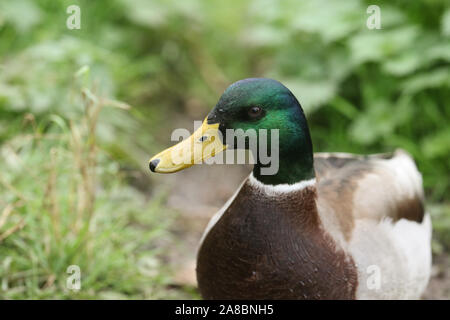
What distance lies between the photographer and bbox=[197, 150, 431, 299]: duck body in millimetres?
2146

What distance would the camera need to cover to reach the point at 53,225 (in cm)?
268

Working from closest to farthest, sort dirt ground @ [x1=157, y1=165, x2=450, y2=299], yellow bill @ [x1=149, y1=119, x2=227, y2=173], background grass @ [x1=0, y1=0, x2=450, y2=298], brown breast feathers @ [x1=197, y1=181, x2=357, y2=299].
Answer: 1. yellow bill @ [x1=149, y1=119, x2=227, y2=173]
2. brown breast feathers @ [x1=197, y1=181, x2=357, y2=299]
3. background grass @ [x1=0, y1=0, x2=450, y2=298]
4. dirt ground @ [x1=157, y1=165, x2=450, y2=299]

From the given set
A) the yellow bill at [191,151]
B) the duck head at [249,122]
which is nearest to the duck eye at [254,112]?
the duck head at [249,122]

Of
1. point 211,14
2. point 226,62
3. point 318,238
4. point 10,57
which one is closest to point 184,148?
point 318,238

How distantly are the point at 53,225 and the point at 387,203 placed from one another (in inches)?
57.8

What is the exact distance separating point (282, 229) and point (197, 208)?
1.88 meters

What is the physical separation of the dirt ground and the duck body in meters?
0.72

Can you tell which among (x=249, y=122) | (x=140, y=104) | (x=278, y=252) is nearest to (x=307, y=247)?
(x=278, y=252)

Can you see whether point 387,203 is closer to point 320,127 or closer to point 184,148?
point 184,148

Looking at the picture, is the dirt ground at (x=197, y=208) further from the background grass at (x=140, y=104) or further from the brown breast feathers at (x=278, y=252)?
the brown breast feathers at (x=278, y=252)

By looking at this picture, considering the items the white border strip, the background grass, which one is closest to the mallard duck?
the white border strip

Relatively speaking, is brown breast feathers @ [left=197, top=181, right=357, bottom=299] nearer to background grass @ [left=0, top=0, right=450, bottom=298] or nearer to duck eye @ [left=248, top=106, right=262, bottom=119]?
duck eye @ [left=248, top=106, right=262, bottom=119]

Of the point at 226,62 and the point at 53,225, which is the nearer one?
the point at 53,225

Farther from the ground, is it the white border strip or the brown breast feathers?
the white border strip
